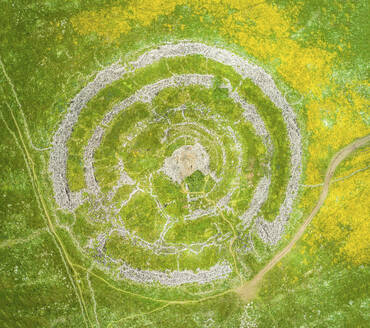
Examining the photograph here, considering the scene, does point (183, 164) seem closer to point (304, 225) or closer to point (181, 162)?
point (181, 162)

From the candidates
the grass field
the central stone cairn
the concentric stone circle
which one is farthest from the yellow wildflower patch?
the central stone cairn

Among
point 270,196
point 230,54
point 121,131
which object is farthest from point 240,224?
point 230,54

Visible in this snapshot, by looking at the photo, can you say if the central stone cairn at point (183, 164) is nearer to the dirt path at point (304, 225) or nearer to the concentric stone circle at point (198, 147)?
the concentric stone circle at point (198, 147)

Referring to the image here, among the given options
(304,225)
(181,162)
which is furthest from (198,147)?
(304,225)

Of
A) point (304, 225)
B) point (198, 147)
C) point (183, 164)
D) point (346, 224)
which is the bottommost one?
point (346, 224)

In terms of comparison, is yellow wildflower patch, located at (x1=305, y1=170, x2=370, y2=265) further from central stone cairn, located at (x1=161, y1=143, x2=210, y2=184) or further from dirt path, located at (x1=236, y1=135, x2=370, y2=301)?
central stone cairn, located at (x1=161, y1=143, x2=210, y2=184)

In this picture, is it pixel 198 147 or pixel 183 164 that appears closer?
pixel 183 164

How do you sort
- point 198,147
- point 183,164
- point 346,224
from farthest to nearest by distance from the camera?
point 198,147
point 183,164
point 346,224

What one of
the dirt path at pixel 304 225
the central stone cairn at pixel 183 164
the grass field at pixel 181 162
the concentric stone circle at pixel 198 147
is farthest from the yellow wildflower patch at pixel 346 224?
the central stone cairn at pixel 183 164
